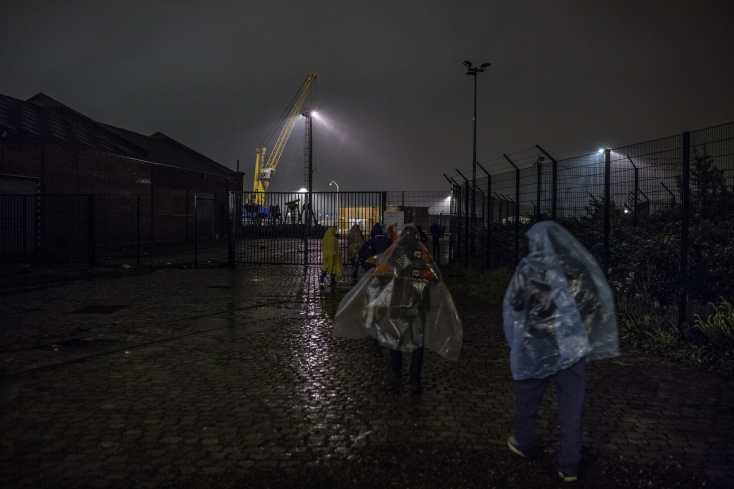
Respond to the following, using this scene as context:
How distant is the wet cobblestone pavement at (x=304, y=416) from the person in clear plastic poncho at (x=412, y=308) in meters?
0.46

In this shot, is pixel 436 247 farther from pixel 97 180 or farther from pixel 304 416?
pixel 97 180

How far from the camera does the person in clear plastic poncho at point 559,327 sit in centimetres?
335

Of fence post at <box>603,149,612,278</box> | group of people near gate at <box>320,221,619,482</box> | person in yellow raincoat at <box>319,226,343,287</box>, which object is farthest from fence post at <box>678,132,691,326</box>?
person in yellow raincoat at <box>319,226,343,287</box>

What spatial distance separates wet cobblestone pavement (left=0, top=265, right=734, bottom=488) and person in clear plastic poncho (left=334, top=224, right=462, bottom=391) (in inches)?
18.1

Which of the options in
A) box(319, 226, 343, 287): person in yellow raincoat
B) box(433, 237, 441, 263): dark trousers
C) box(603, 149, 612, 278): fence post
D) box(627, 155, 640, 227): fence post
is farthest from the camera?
box(433, 237, 441, 263): dark trousers

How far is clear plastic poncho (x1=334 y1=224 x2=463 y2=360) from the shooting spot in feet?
16.1

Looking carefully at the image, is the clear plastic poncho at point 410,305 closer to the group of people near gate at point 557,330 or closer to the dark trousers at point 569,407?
the group of people near gate at point 557,330

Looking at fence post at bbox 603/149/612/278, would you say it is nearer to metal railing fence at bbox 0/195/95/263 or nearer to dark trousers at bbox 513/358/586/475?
dark trousers at bbox 513/358/586/475

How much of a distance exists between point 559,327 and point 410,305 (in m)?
1.73

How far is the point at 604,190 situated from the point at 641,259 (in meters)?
1.23

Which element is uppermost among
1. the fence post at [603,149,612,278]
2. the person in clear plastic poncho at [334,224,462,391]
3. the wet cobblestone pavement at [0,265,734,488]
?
the fence post at [603,149,612,278]

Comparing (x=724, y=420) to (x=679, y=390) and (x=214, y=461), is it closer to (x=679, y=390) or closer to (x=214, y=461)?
(x=679, y=390)

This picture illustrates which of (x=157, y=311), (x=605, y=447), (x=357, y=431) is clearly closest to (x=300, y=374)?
(x=357, y=431)

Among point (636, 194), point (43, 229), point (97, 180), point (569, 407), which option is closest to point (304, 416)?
point (569, 407)
